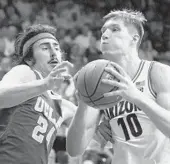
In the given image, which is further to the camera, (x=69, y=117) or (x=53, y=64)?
(x=69, y=117)

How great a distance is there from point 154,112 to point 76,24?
5.92 m

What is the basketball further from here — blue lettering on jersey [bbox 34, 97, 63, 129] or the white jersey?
blue lettering on jersey [bbox 34, 97, 63, 129]

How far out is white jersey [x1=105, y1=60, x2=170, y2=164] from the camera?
3.11 meters

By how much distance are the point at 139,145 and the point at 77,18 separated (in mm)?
5498

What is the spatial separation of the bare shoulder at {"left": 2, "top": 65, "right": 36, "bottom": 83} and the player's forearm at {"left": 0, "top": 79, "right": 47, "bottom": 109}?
0.14 meters

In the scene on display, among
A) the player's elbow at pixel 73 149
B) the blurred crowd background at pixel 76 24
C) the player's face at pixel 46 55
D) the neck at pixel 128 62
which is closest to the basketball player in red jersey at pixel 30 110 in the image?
the player's face at pixel 46 55

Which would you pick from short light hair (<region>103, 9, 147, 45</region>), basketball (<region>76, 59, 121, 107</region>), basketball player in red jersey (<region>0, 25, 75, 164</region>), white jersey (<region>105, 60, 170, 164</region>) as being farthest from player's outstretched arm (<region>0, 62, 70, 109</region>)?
short light hair (<region>103, 9, 147, 45</region>)

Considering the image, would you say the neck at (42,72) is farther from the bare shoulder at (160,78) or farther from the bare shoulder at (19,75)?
the bare shoulder at (160,78)

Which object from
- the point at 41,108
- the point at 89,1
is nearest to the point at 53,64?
the point at 41,108

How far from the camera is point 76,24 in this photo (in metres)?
8.20

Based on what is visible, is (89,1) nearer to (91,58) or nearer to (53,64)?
(91,58)

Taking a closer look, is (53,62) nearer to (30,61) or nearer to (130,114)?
(30,61)

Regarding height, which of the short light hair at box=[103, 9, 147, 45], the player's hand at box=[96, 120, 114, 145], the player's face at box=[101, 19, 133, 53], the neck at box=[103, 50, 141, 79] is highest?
the short light hair at box=[103, 9, 147, 45]

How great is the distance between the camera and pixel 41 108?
3.45 metres
